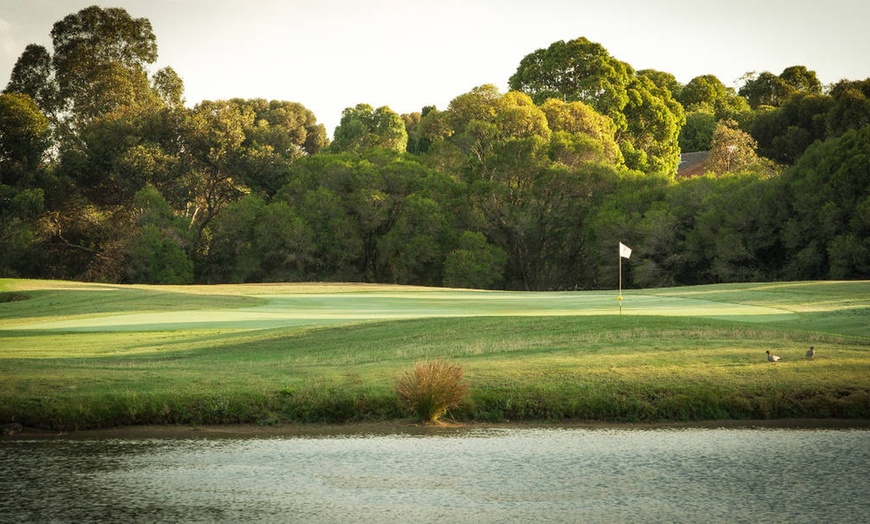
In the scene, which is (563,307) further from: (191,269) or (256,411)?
(191,269)

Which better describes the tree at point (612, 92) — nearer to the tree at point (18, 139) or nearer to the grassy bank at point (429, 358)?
the tree at point (18, 139)

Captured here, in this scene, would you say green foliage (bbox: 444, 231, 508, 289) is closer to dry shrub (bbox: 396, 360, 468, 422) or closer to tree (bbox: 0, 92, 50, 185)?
tree (bbox: 0, 92, 50, 185)

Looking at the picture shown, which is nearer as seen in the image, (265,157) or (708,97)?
(265,157)

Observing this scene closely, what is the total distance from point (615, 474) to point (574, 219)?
64709mm

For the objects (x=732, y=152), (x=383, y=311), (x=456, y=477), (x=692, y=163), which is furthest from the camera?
(x=692, y=163)

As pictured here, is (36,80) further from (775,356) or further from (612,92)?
(775,356)

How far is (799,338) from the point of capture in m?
24.6

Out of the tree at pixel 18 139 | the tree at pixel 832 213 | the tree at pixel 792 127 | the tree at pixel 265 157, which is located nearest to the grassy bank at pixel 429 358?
the tree at pixel 832 213

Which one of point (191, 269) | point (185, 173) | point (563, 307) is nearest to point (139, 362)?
point (563, 307)

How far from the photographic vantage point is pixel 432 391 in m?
17.2

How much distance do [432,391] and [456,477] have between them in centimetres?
386

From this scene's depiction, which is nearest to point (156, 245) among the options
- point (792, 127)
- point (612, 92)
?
point (612, 92)

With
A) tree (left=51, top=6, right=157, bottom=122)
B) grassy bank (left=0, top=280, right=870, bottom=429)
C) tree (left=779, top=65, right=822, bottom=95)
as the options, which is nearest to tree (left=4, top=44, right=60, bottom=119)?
tree (left=51, top=6, right=157, bottom=122)

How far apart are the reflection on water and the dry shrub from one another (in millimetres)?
869
